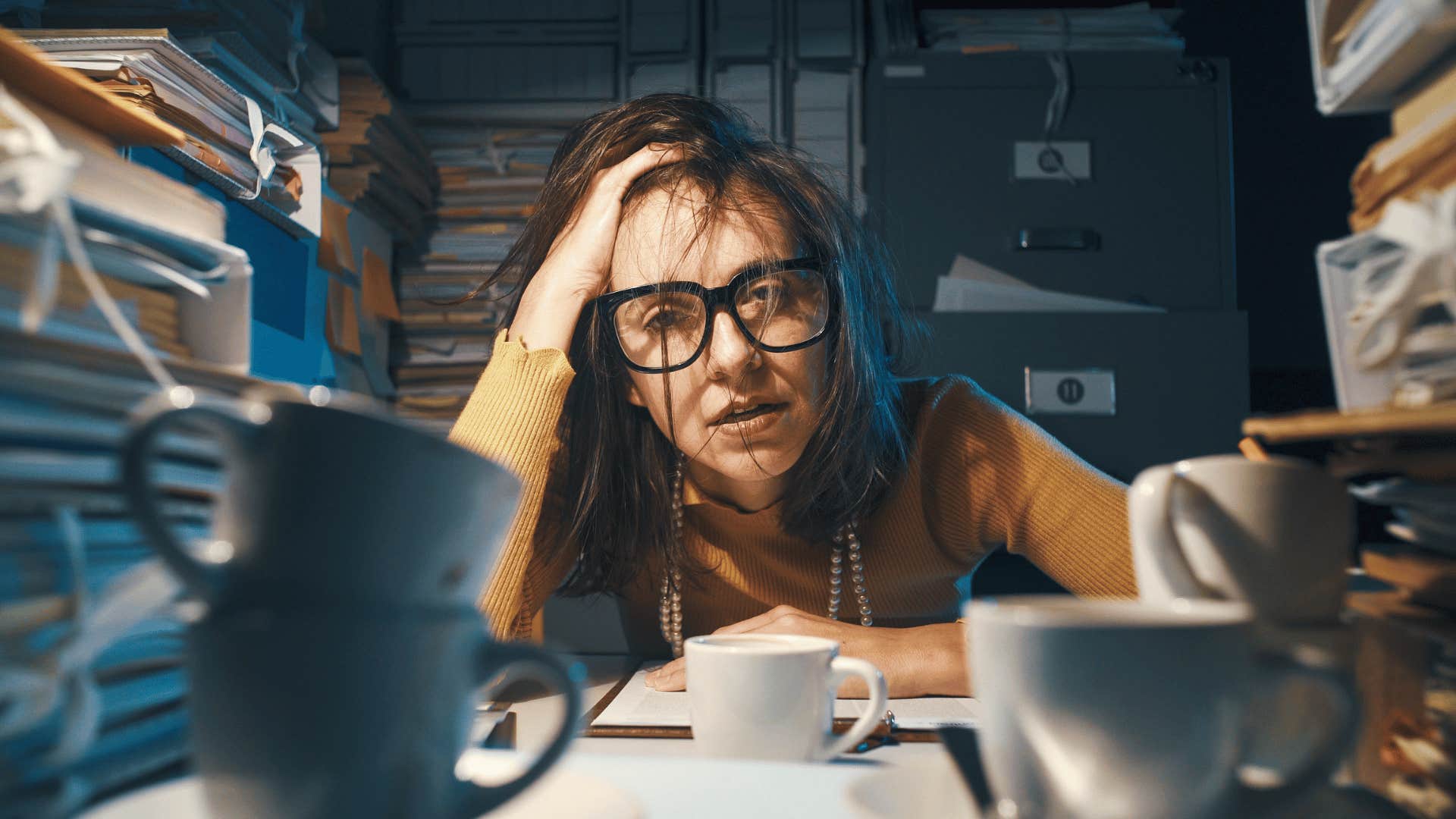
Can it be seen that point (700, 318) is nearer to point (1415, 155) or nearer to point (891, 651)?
point (891, 651)

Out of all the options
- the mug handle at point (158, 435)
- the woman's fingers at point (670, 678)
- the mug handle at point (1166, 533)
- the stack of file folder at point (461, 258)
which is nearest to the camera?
the mug handle at point (158, 435)

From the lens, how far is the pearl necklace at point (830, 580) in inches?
45.0

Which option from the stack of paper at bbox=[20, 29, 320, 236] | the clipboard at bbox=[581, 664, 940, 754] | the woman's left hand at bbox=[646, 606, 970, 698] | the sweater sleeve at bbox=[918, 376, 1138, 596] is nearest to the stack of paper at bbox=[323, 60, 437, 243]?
the stack of paper at bbox=[20, 29, 320, 236]

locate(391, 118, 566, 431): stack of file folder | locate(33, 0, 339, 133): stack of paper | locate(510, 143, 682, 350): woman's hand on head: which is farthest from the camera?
locate(391, 118, 566, 431): stack of file folder

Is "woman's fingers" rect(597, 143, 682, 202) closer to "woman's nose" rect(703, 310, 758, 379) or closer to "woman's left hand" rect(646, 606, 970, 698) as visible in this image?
"woman's nose" rect(703, 310, 758, 379)

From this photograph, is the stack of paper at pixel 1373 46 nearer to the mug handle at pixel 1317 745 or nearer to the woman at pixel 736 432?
the mug handle at pixel 1317 745

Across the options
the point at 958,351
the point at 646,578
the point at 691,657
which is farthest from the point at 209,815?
the point at 958,351

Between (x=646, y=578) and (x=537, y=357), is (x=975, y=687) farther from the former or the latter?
(x=646, y=578)

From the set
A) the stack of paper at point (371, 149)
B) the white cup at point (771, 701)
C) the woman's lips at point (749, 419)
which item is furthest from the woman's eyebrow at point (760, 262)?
the stack of paper at point (371, 149)

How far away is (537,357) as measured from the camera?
3.40 ft

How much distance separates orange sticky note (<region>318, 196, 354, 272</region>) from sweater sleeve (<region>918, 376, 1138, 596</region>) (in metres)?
1.03

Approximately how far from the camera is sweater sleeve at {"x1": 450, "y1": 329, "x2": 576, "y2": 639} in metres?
0.95

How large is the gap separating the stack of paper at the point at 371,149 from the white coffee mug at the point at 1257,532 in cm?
165

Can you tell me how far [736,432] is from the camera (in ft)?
3.28
